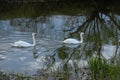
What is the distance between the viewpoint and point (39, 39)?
14.1 meters

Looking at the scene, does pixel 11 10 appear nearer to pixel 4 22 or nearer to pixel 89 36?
pixel 4 22

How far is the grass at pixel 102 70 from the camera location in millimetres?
8055

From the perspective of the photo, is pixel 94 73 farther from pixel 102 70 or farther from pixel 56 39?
pixel 56 39

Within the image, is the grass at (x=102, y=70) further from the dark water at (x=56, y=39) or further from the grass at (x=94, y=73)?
the dark water at (x=56, y=39)

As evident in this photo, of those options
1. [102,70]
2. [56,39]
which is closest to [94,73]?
[102,70]

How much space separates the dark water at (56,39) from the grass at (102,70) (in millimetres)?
1669

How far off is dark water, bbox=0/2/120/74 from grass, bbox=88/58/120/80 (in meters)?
1.67

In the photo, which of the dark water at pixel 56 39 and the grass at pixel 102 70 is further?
the dark water at pixel 56 39

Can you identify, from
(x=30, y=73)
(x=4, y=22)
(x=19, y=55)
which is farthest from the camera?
(x=4, y=22)

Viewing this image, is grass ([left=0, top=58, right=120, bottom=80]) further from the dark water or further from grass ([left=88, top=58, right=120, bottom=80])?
the dark water

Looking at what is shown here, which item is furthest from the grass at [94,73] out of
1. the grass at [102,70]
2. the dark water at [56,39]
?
the dark water at [56,39]

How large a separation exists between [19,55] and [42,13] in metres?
9.27

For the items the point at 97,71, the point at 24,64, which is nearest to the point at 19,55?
the point at 24,64

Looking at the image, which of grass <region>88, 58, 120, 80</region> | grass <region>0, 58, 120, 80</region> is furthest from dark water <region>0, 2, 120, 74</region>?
grass <region>88, 58, 120, 80</region>
